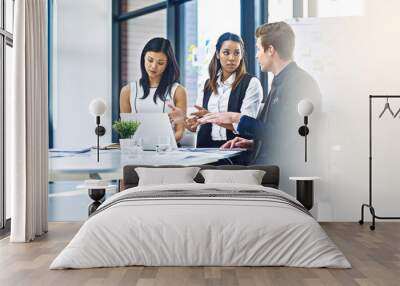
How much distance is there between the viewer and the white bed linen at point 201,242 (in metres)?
4.90

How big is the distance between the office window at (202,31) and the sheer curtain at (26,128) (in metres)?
2.02

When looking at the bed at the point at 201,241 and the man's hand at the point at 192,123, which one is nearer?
the bed at the point at 201,241

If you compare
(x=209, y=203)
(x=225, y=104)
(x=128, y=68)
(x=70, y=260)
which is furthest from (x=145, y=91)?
(x=70, y=260)

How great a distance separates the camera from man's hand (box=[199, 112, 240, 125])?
796 cm

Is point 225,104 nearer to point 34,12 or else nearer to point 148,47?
point 148,47

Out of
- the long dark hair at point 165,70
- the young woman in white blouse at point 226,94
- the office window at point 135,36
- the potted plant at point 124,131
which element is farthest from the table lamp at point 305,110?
the potted plant at point 124,131

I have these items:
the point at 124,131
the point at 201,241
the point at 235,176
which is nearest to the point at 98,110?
the point at 124,131

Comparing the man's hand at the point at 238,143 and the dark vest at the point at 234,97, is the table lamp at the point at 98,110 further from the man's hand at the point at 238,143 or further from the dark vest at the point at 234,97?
the man's hand at the point at 238,143

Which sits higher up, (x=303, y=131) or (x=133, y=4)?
(x=133, y=4)

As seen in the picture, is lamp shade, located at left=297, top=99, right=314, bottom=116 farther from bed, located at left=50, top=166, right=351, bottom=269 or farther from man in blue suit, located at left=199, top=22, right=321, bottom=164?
bed, located at left=50, top=166, right=351, bottom=269

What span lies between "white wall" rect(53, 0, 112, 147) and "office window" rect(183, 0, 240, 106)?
1048mm

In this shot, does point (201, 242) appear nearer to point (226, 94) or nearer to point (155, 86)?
point (226, 94)

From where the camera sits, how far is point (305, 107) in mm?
7773

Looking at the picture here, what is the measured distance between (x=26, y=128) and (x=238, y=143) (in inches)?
110
